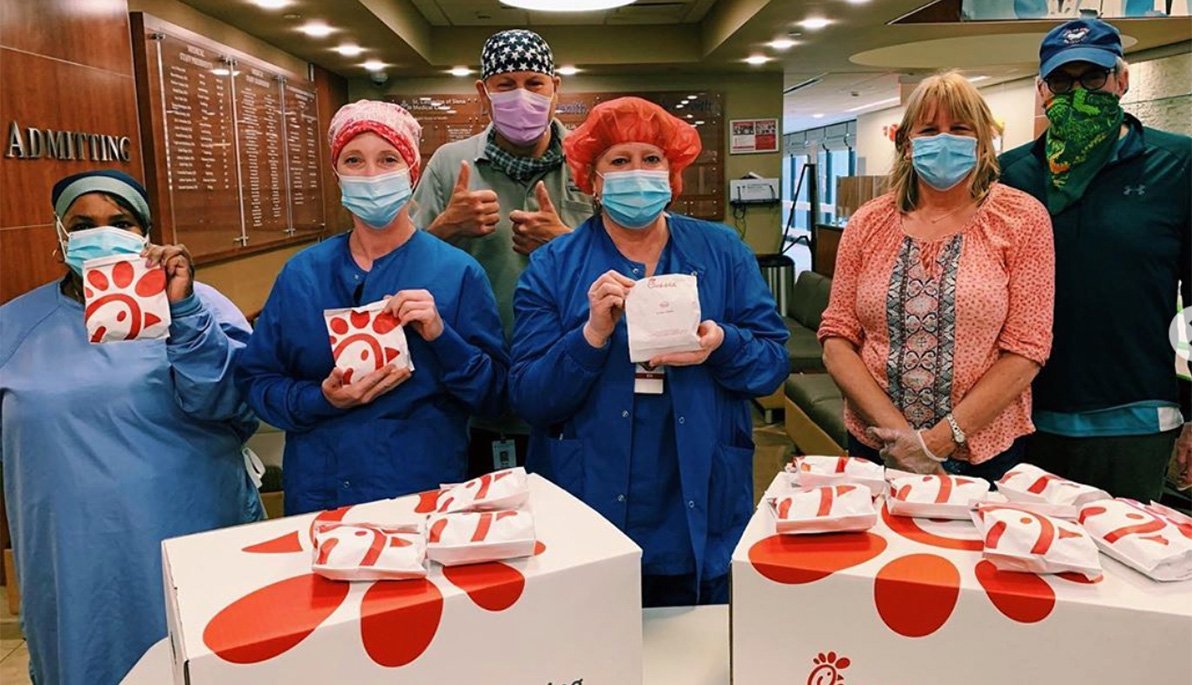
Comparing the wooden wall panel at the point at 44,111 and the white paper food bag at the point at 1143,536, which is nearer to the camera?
the white paper food bag at the point at 1143,536

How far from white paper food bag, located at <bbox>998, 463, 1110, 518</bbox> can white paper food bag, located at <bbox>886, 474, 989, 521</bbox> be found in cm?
4

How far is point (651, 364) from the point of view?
58.3 inches

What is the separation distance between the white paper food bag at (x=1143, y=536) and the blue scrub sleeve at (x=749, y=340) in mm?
566

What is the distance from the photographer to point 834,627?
927mm

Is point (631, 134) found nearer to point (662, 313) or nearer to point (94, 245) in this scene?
point (662, 313)

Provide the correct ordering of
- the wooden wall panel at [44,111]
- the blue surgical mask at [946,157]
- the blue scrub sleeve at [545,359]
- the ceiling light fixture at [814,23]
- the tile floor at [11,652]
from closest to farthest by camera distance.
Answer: the blue scrub sleeve at [545,359] < the blue surgical mask at [946,157] < the wooden wall panel at [44,111] < the tile floor at [11,652] < the ceiling light fixture at [814,23]

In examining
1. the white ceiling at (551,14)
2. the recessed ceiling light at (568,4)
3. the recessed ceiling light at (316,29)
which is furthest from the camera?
the white ceiling at (551,14)

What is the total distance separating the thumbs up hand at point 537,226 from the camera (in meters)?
1.94

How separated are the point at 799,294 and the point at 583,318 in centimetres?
576

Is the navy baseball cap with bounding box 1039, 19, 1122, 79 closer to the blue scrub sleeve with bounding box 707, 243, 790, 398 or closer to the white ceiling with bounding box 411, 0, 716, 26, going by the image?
the blue scrub sleeve with bounding box 707, 243, 790, 398

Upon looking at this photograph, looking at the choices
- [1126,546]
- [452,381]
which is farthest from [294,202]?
[1126,546]

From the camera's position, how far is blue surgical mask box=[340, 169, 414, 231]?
1.60 metres

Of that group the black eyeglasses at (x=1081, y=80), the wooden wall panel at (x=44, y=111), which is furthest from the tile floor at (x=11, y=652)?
the black eyeglasses at (x=1081, y=80)

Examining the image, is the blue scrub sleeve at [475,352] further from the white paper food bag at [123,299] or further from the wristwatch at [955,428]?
the wristwatch at [955,428]
